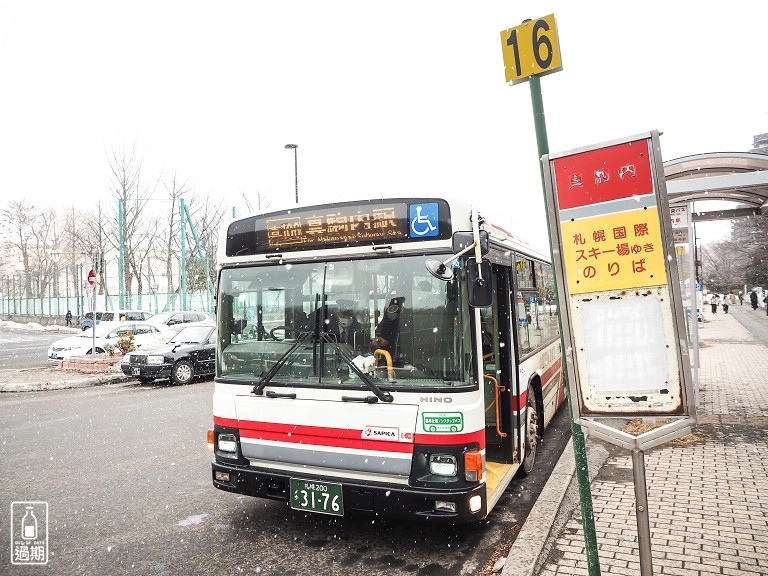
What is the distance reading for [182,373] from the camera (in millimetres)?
15203

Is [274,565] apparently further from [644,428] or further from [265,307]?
[644,428]

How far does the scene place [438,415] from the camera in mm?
4152

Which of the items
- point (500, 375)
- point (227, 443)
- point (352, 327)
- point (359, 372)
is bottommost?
point (227, 443)

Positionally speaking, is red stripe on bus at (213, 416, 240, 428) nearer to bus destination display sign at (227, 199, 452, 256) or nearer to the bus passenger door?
bus destination display sign at (227, 199, 452, 256)

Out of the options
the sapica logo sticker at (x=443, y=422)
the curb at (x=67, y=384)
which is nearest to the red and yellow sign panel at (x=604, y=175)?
the sapica logo sticker at (x=443, y=422)

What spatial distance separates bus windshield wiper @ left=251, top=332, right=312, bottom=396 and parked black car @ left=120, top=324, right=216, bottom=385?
11.3 m

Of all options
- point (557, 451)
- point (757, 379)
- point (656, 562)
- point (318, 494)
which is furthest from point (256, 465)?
point (757, 379)

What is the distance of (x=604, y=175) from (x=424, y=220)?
1.80 m

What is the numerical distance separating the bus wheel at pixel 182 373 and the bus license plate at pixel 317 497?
11746mm

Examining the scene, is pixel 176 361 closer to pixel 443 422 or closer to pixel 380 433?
pixel 380 433

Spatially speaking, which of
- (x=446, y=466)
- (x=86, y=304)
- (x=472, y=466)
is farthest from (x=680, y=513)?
(x=86, y=304)

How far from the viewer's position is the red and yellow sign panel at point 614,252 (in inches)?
110

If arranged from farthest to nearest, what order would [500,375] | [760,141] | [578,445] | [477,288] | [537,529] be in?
[760,141] → [500,375] → [537,529] → [477,288] → [578,445]

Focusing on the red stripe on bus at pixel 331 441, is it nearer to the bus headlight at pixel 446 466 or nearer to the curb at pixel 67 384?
the bus headlight at pixel 446 466
